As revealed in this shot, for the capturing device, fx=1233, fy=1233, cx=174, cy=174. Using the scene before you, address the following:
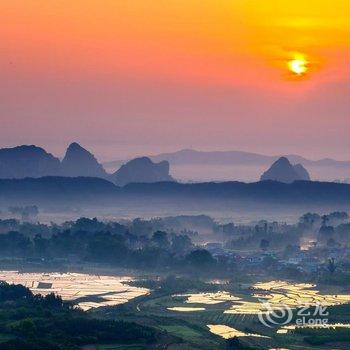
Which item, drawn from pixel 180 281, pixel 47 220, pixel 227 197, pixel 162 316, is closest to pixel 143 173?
pixel 227 197

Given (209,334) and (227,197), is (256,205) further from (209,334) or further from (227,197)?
(209,334)

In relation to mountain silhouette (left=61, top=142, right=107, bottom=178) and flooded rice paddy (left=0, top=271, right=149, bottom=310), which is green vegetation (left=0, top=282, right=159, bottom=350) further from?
mountain silhouette (left=61, top=142, right=107, bottom=178)

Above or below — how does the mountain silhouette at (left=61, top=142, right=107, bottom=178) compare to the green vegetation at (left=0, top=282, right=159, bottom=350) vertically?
above

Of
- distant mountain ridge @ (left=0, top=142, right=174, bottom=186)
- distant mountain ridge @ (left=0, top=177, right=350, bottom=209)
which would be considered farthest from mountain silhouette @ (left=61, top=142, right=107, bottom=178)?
distant mountain ridge @ (left=0, top=177, right=350, bottom=209)

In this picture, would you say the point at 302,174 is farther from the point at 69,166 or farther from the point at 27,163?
the point at 27,163

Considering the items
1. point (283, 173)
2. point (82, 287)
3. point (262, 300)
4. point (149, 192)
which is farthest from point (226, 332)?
point (283, 173)

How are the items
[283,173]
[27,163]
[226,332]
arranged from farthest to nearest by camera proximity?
[27,163] → [283,173] → [226,332]

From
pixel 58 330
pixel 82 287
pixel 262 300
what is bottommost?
pixel 58 330
